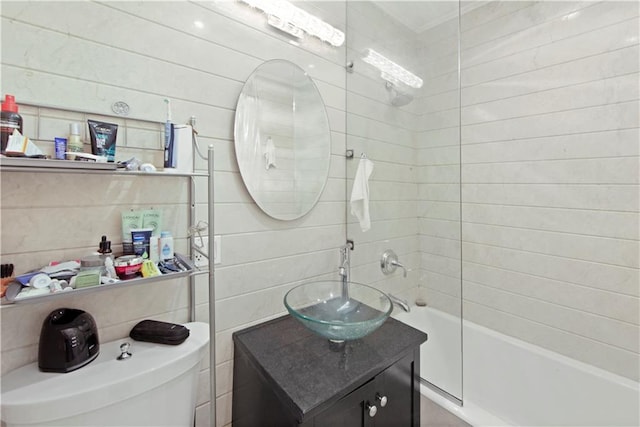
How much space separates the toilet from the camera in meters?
0.65

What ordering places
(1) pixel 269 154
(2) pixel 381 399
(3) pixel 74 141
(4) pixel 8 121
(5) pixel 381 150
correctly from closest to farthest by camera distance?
(4) pixel 8 121
(3) pixel 74 141
(2) pixel 381 399
(1) pixel 269 154
(5) pixel 381 150

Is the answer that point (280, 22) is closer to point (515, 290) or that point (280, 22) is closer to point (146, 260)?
point (146, 260)

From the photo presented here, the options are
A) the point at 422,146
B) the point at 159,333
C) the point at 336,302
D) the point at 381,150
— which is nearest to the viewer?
the point at 159,333

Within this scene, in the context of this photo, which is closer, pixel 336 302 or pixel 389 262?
pixel 336 302

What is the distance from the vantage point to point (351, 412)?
3.03ft

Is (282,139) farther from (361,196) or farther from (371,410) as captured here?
(371,410)

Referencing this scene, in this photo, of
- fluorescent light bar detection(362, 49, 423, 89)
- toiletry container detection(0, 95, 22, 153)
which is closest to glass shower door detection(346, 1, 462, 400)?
fluorescent light bar detection(362, 49, 423, 89)

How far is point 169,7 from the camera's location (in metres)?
1.00

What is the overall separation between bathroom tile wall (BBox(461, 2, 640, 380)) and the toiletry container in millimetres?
2237

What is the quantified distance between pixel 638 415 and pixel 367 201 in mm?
1684

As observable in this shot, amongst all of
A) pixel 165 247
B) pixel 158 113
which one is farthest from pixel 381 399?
pixel 158 113

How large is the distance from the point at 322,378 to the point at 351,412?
15cm

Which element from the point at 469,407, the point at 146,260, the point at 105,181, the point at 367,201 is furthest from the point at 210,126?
the point at 469,407

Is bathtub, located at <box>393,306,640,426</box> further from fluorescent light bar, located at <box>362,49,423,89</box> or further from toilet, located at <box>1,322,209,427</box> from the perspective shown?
fluorescent light bar, located at <box>362,49,423,89</box>
